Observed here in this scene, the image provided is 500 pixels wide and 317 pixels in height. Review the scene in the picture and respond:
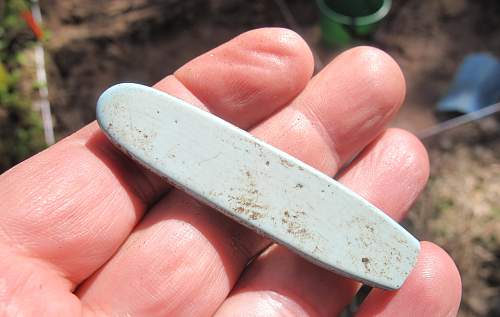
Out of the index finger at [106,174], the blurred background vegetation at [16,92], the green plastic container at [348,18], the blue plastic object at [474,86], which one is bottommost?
the blue plastic object at [474,86]

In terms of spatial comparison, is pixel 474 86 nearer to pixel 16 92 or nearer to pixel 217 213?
pixel 217 213

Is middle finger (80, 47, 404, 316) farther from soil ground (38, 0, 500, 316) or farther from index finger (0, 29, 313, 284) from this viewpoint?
soil ground (38, 0, 500, 316)

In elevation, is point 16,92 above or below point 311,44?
above

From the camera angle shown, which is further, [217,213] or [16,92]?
[16,92]

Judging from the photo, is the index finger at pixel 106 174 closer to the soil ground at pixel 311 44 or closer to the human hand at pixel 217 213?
the human hand at pixel 217 213

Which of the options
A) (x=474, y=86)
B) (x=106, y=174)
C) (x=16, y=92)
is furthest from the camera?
(x=474, y=86)

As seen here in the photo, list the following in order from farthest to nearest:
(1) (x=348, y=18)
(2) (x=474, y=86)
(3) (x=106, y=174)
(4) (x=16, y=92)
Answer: (1) (x=348, y=18) → (2) (x=474, y=86) → (4) (x=16, y=92) → (3) (x=106, y=174)

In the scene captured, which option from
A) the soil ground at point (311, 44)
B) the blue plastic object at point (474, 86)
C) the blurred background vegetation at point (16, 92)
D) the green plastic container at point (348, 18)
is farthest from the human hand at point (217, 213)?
the green plastic container at point (348, 18)

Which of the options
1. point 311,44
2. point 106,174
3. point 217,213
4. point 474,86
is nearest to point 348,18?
point 311,44

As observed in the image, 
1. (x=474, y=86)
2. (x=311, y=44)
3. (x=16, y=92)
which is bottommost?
(x=474, y=86)
